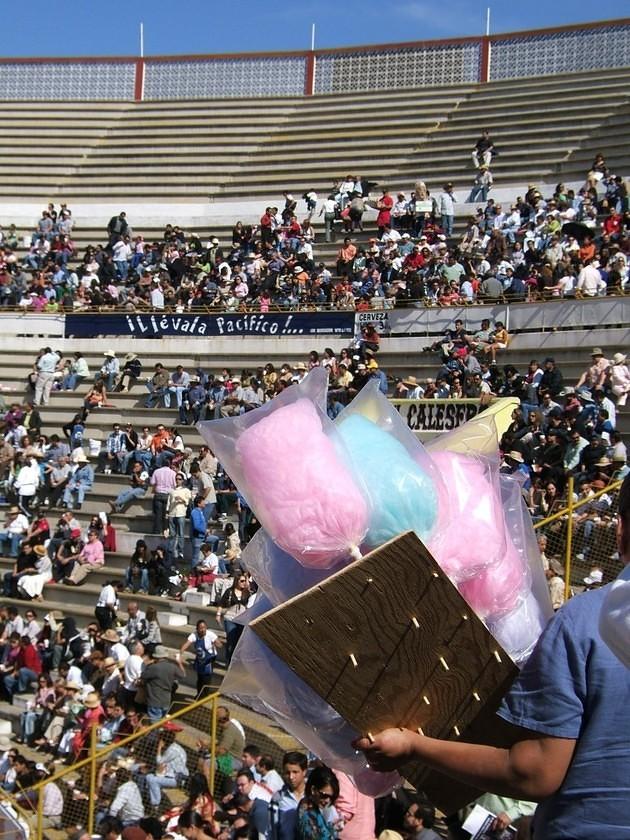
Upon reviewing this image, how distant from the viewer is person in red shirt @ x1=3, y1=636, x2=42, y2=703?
47.8 ft

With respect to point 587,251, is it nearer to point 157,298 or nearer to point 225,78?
point 157,298

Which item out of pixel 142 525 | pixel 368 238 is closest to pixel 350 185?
pixel 368 238

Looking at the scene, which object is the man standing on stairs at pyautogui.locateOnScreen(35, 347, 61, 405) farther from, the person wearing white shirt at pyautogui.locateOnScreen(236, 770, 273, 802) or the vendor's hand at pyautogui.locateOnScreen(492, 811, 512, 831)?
the vendor's hand at pyautogui.locateOnScreen(492, 811, 512, 831)

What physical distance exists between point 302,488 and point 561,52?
98.6 ft

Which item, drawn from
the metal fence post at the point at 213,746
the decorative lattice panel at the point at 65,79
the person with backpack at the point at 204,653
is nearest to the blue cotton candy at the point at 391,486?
the metal fence post at the point at 213,746

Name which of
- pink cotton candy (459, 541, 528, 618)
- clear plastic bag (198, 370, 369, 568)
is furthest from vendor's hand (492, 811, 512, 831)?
clear plastic bag (198, 370, 369, 568)

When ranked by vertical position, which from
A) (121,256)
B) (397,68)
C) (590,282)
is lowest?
(590,282)

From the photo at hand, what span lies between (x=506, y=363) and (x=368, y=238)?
7.12 m

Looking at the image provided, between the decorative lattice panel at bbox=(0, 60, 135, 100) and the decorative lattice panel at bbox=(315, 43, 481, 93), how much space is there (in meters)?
5.70

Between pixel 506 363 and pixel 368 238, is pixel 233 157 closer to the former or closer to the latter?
pixel 368 238

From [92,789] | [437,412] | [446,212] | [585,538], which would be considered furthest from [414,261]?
[92,789]

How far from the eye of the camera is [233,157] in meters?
31.3

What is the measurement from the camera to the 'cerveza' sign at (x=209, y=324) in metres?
21.5

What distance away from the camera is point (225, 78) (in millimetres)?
34781
